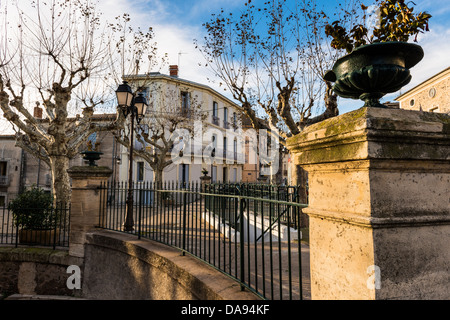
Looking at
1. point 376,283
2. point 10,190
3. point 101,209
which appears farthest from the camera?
point 10,190

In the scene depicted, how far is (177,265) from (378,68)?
11.5 feet

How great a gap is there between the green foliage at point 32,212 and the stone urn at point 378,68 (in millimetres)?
8721

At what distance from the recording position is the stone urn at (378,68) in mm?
1608

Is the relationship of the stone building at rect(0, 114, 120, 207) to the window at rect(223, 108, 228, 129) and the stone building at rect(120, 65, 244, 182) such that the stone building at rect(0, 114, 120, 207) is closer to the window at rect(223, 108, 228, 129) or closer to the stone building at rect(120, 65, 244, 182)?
the stone building at rect(120, 65, 244, 182)

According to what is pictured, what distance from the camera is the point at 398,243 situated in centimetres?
148

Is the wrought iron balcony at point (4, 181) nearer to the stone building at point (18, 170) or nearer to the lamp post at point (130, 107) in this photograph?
the stone building at point (18, 170)

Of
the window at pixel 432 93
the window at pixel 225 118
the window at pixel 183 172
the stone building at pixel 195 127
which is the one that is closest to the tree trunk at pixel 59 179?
the stone building at pixel 195 127

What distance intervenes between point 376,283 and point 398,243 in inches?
10.0

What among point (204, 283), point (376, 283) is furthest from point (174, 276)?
point (376, 283)

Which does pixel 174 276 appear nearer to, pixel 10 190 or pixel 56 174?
pixel 56 174

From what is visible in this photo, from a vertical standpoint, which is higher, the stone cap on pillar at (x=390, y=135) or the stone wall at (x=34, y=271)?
the stone cap on pillar at (x=390, y=135)

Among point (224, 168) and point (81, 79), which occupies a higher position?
point (81, 79)

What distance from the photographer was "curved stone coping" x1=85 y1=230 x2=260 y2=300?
120 inches
